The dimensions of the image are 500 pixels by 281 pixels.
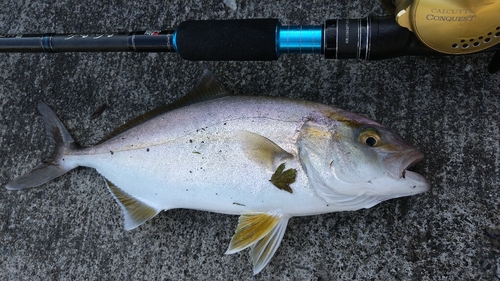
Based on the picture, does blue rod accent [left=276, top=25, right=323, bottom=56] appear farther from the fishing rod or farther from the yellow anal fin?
the yellow anal fin

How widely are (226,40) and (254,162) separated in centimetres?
50

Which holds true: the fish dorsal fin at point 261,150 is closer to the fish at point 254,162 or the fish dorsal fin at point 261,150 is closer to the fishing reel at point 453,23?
the fish at point 254,162

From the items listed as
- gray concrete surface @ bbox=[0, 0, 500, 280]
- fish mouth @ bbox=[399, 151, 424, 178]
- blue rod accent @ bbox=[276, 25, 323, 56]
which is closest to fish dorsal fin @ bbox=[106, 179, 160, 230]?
gray concrete surface @ bbox=[0, 0, 500, 280]

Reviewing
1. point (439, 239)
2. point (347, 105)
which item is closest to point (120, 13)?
point (347, 105)

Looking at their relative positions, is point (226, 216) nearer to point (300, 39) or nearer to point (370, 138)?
point (370, 138)

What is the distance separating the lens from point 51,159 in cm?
205

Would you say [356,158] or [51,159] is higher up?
[356,158]

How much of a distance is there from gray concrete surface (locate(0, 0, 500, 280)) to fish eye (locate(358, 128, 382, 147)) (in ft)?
1.15

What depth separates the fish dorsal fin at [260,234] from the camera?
1.66m

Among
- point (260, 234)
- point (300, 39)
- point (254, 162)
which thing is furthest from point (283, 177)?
point (300, 39)

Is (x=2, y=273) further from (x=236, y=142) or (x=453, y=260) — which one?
(x=453, y=260)

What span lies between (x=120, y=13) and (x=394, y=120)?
155cm

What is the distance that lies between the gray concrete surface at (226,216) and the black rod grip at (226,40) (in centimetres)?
37

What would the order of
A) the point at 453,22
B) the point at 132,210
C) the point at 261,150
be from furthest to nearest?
the point at 132,210, the point at 261,150, the point at 453,22
